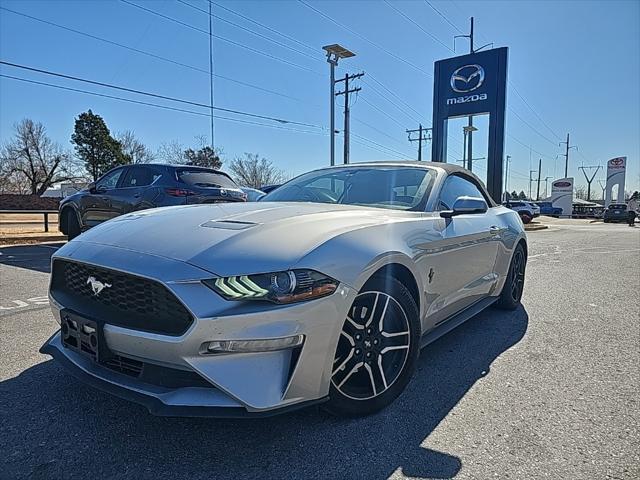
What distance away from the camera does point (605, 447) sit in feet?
6.99

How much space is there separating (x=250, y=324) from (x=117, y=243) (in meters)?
0.91

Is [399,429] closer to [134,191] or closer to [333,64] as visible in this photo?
[134,191]

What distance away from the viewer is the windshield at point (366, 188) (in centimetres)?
319

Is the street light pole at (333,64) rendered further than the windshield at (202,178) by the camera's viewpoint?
Yes

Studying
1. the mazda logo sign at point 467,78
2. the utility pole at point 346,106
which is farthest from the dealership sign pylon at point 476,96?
the utility pole at point 346,106

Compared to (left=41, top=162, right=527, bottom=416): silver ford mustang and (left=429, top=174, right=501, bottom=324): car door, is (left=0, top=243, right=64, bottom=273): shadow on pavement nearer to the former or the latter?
(left=41, top=162, right=527, bottom=416): silver ford mustang

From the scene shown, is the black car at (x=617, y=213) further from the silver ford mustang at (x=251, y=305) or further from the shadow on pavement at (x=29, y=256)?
the silver ford mustang at (x=251, y=305)

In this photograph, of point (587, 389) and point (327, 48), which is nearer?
point (587, 389)

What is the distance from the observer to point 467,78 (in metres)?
18.9

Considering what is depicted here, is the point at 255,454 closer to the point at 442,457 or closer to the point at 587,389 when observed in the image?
the point at 442,457

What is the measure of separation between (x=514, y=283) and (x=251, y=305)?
12.5ft

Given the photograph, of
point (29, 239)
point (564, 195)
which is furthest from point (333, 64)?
point (564, 195)

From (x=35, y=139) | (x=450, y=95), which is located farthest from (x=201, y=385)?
(x=35, y=139)

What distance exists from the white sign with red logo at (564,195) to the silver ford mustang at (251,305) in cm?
5861
